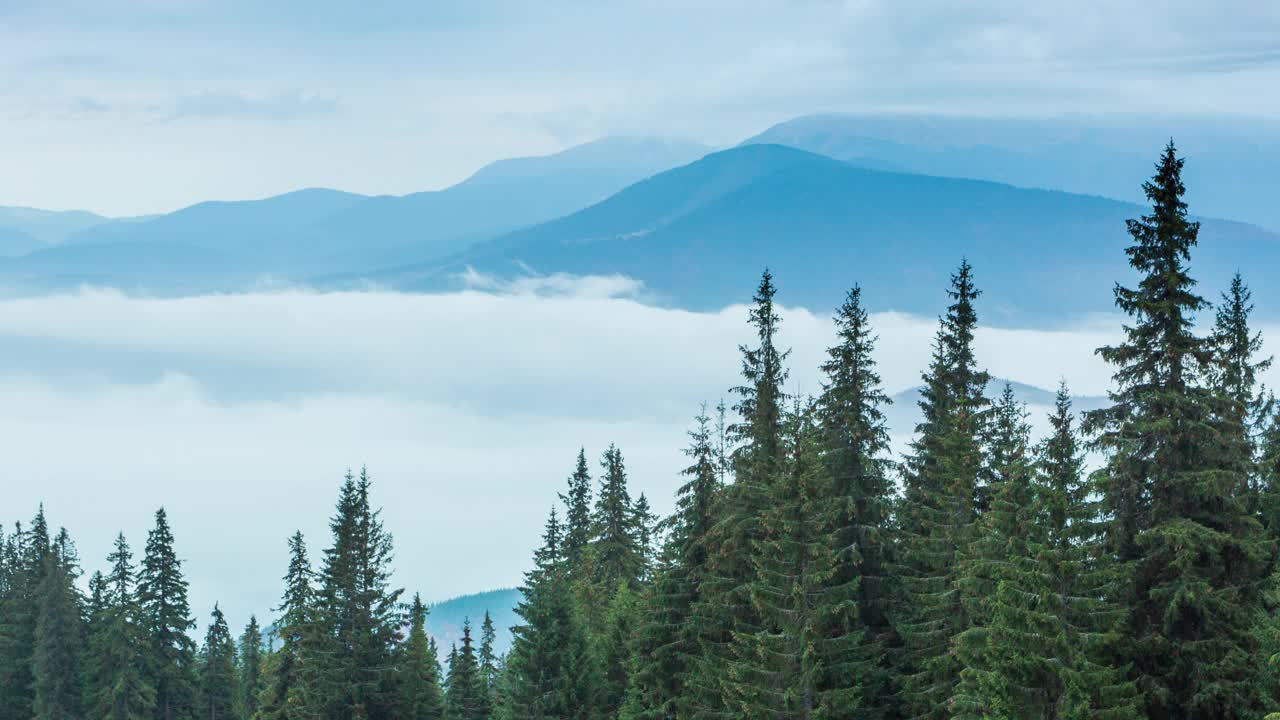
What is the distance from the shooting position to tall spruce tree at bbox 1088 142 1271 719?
2986 cm

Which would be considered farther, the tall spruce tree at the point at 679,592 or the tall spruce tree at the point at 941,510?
the tall spruce tree at the point at 679,592

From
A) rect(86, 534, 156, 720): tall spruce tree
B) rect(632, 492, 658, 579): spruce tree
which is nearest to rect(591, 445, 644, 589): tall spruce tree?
rect(632, 492, 658, 579): spruce tree

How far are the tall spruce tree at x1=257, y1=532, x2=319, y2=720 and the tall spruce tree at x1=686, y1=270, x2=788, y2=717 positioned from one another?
19628 mm

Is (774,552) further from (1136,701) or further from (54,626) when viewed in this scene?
(54,626)

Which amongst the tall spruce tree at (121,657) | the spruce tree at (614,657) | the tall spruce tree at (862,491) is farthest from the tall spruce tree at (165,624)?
the tall spruce tree at (862,491)

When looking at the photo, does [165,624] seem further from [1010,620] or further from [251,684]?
[1010,620]

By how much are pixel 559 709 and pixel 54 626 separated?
40.7m

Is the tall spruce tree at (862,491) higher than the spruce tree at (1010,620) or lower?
higher

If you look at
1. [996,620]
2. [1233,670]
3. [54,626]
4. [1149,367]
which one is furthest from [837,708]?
[54,626]

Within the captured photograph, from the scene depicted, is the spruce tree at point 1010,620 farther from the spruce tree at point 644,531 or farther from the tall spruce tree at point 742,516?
the spruce tree at point 644,531

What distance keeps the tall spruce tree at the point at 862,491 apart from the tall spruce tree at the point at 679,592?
508 cm

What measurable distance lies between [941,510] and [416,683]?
32948mm

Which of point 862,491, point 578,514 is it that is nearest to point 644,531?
point 578,514

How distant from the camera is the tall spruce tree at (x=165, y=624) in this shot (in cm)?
6981
